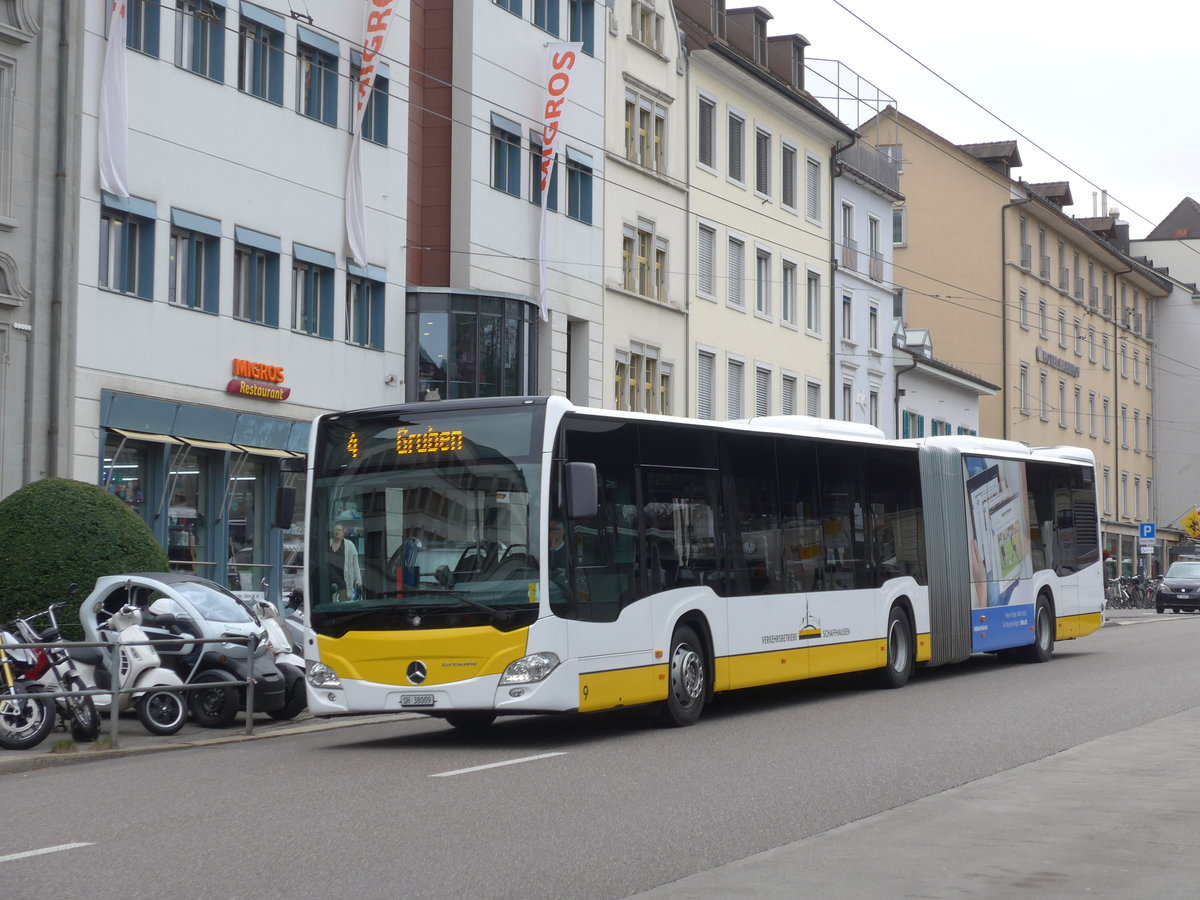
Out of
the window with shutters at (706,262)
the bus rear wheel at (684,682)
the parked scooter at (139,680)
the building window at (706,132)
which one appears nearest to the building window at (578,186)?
the window with shutters at (706,262)

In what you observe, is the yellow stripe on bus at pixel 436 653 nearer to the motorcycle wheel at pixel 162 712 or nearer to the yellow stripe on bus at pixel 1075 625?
the motorcycle wheel at pixel 162 712

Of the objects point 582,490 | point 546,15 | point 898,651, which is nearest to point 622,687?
point 582,490

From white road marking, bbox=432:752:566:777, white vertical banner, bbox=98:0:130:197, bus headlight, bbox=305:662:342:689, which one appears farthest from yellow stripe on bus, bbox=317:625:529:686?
white vertical banner, bbox=98:0:130:197

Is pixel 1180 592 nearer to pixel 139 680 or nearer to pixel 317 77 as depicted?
pixel 317 77

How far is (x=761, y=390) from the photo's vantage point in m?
48.2

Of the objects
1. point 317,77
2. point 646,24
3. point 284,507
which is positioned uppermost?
point 646,24

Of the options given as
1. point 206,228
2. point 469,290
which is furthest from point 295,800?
point 469,290

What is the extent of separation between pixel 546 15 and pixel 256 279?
11.0 m

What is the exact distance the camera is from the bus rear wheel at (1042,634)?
87.8 ft

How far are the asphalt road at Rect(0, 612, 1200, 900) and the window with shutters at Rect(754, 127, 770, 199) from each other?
29.6 metres

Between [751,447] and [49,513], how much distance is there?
8.47m

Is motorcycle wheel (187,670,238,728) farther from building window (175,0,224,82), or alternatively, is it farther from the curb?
building window (175,0,224,82)

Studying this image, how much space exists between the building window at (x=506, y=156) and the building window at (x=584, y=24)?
399 cm

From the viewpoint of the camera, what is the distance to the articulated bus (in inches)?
591
